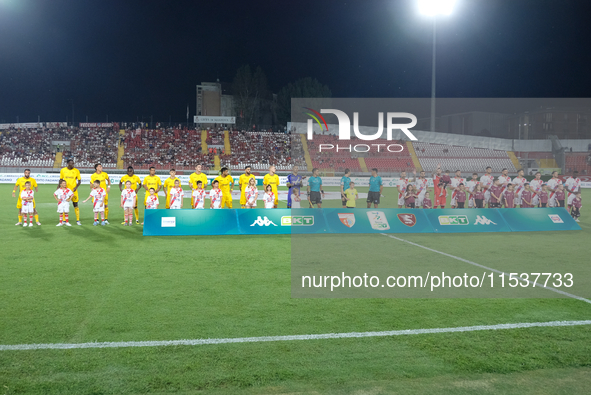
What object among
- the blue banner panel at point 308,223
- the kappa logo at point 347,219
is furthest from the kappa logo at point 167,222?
the kappa logo at point 347,219

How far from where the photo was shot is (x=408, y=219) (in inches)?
520

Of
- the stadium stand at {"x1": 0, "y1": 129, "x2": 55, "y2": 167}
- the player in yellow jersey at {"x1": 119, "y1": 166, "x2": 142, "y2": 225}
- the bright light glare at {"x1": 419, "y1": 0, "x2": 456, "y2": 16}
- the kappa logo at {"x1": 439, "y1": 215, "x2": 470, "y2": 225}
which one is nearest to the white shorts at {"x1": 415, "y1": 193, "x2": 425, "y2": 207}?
the kappa logo at {"x1": 439, "y1": 215, "x2": 470, "y2": 225}

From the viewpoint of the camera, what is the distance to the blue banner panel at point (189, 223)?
1216 centimetres

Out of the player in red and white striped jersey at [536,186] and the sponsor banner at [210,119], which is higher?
the sponsor banner at [210,119]

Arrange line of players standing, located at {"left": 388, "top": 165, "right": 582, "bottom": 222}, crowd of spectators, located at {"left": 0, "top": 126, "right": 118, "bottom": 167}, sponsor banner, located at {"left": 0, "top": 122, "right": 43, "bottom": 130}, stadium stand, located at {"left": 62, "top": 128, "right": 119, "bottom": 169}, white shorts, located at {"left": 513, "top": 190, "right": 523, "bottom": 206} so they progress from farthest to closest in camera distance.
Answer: sponsor banner, located at {"left": 0, "top": 122, "right": 43, "bottom": 130}
stadium stand, located at {"left": 62, "top": 128, "right": 119, "bottom": 169}
crowd of spectators, located at {"left": 0, "top": 126, "right": 118, "bottom": 167}
white shorts, located at {"left": 513, "top": 190, "right": 523, "bottom": 206}
line of players standing, located at {"left": 388, "top": 165, "right": 582, "bottom": 222}

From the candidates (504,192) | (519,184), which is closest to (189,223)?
(504,192)

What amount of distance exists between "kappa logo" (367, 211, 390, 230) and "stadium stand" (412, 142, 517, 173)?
35.6m

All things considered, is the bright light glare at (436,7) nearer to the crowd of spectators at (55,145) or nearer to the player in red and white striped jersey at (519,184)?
the player in red and white striped jersey at (519,184)

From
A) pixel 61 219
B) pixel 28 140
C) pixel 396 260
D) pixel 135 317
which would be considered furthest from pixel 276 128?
pixel 135 317

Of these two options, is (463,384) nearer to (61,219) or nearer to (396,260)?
(396,260)

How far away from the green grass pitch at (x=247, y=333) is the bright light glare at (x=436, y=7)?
26298 mm

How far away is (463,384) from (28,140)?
57.7 meters

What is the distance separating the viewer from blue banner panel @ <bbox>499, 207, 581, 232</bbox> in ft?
44.3

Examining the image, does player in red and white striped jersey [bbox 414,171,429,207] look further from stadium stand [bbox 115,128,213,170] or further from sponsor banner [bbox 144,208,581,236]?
stadium stand [bbox 115,128,213,170]
